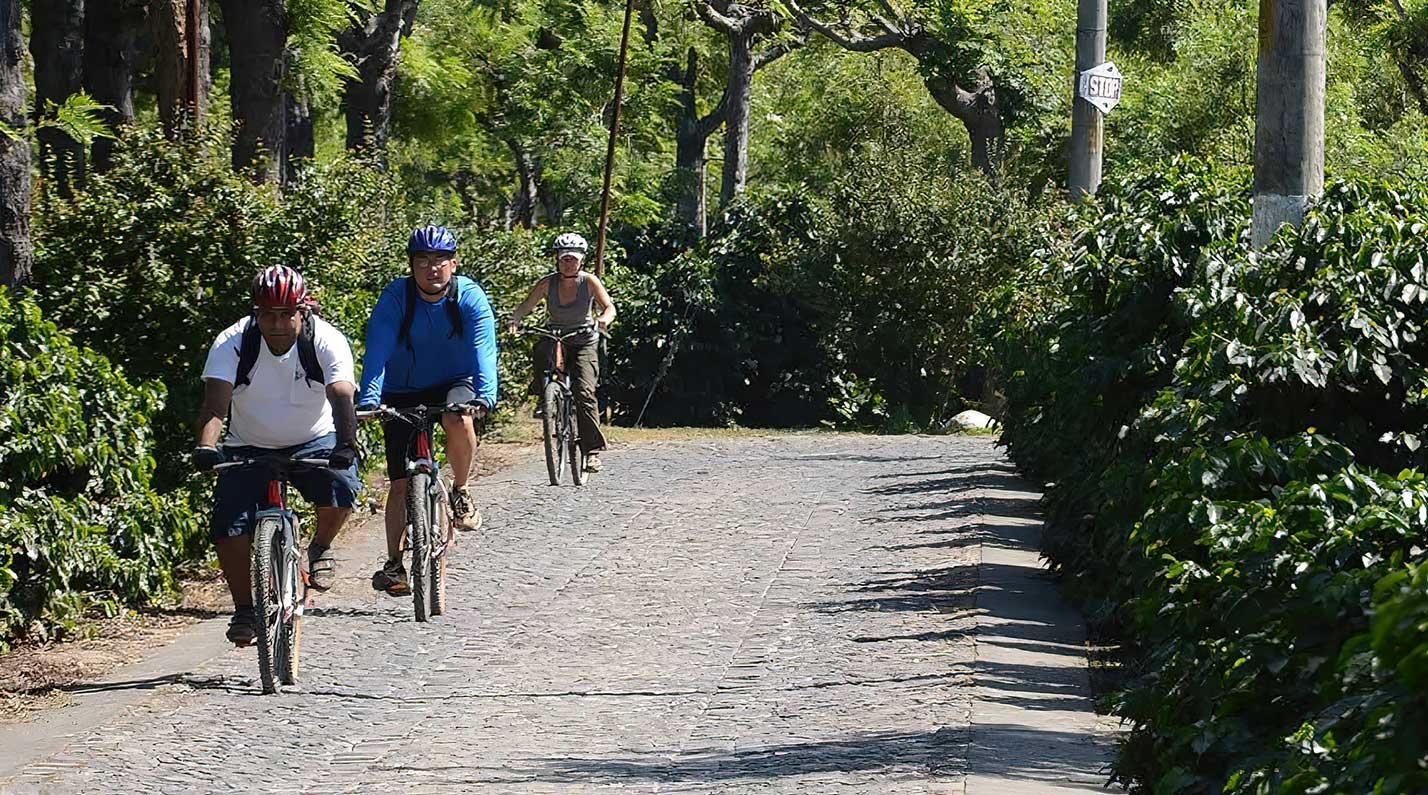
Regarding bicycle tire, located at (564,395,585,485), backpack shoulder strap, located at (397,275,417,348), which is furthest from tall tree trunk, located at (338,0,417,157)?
backpack shoulder strap, located at (397,275,417,348)

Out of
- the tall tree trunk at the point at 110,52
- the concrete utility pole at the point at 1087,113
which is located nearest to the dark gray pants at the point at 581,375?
the tall tree trunk at the point at 110,52

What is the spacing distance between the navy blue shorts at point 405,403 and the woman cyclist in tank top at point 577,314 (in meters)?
4.53

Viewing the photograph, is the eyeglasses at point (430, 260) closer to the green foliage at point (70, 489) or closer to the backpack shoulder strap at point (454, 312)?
the backpack shoulder strap at point (454, 312)

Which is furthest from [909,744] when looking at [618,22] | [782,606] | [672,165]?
[672,165]

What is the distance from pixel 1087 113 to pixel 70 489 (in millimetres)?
10596

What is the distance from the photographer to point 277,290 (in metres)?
8.67

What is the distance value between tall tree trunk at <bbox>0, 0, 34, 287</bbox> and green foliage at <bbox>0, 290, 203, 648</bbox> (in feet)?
1.35

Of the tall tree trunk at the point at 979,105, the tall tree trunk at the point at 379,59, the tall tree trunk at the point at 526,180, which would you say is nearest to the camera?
the tall tree trunk at the point at 379,59

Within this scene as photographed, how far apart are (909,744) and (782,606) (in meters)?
3.21

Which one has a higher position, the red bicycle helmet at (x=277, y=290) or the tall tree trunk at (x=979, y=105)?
the tall tree trunk at (x=979, y=105)

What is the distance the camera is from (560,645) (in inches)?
381

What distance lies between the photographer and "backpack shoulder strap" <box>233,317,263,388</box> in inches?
346

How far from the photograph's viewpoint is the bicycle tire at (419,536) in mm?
9953

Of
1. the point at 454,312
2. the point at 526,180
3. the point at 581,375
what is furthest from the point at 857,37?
the point at 454,312
